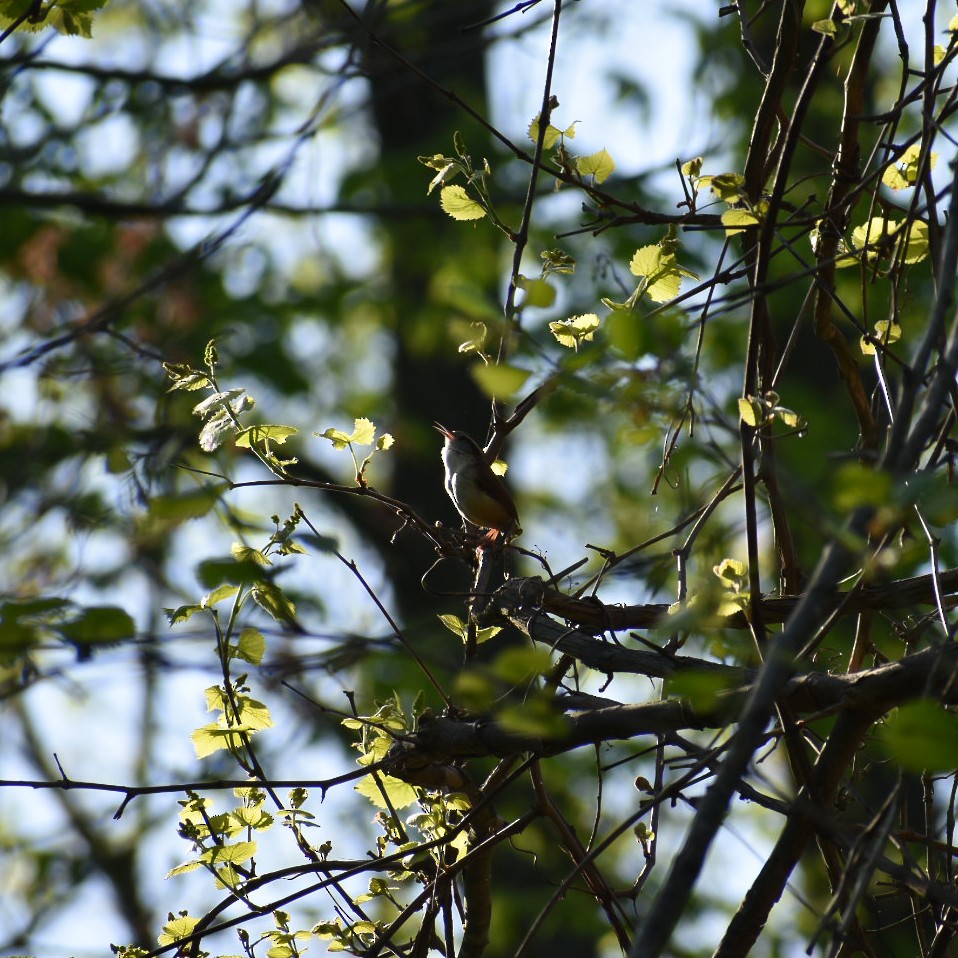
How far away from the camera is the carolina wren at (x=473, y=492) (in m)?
4.70

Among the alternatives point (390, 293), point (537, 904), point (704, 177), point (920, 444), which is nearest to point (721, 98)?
point (390, 293)

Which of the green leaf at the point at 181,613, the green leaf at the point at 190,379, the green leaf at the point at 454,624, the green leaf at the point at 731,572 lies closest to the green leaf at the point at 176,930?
the green leaf at the point at 181,613

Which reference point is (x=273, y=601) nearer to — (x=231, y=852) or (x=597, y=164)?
(x=231, y=852)

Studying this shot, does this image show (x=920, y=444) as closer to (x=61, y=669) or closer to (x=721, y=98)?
(x=61, y=669)

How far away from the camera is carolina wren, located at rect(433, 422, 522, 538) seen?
4.70 meters

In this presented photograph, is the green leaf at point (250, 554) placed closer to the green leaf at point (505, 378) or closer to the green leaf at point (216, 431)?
the green leaf at point (216, 431)

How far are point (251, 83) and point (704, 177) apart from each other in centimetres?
379

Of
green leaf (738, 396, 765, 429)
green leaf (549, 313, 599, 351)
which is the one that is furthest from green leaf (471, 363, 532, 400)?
green leaf (549, 313, 599, 351)

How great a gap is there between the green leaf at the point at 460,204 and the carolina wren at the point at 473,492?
219 cm

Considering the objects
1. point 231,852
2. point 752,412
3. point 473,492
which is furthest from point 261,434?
point 473,492

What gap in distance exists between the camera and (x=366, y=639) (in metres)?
1.45

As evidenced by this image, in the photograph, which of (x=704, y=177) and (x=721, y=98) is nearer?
(x=704, y=177)

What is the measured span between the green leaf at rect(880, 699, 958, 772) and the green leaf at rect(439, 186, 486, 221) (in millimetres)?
1448

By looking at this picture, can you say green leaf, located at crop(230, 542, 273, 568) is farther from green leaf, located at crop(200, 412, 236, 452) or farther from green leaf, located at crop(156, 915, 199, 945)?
green leaf, located at crop(156, 915, 199, 945)
